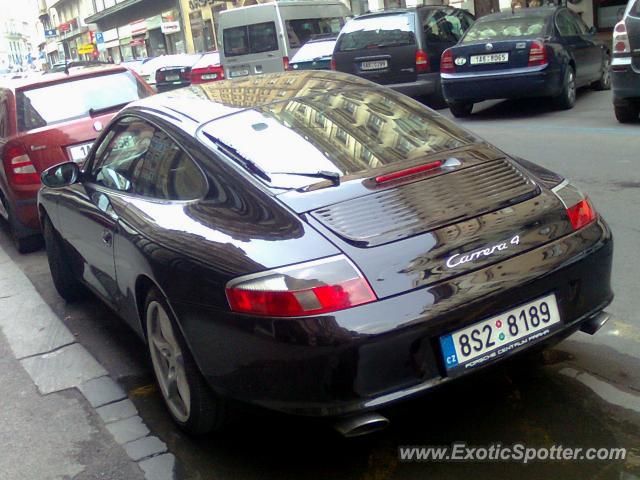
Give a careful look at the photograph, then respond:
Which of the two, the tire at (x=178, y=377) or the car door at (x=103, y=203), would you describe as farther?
the car door at (x=103, y=203)

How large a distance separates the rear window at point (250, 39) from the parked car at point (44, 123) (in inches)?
424

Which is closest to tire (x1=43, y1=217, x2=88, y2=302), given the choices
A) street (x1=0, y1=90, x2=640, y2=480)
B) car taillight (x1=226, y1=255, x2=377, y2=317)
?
street (x1=0, y1=90, x2=640, y2=480)

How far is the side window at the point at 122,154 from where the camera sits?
4.14 m

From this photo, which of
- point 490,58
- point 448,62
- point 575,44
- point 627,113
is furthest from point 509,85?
point 627,113

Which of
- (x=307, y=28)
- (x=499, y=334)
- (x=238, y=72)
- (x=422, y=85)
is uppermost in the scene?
(x=307, y=28)

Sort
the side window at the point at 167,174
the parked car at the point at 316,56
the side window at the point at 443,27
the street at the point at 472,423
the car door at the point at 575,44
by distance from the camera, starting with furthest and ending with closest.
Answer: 1. the parked car at the point at 316,56
2. the side window at the point at 443,27
3. the car door at the point at 575,44
4. the side window at the point at 167,174
5. the street at the point at 472,423

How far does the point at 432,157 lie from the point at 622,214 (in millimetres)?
3143

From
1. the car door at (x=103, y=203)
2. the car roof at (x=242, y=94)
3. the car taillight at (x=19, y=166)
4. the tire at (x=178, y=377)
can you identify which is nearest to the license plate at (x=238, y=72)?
the car taillight at (x=19, y=166)

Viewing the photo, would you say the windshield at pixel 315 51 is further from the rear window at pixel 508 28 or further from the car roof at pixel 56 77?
the car roof at pixel 56 77

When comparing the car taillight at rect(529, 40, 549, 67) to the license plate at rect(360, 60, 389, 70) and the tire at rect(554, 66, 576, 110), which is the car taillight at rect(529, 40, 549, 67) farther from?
the license plate at rect(360, 60, 389, 70)

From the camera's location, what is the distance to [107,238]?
414cm

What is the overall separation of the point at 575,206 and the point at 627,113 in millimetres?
7582

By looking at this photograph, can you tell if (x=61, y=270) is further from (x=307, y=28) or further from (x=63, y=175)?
(x=307, y=28)

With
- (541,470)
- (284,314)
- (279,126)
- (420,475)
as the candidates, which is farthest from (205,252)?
(541,470)
